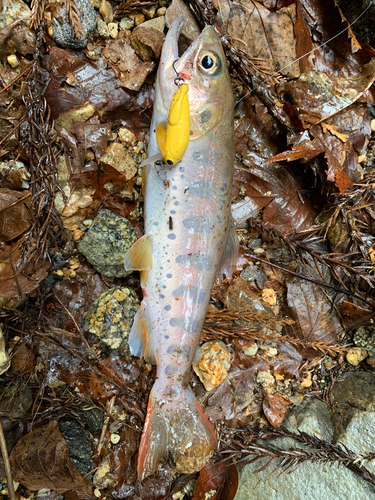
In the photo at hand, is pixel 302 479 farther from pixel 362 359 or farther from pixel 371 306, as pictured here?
pixel 371 306

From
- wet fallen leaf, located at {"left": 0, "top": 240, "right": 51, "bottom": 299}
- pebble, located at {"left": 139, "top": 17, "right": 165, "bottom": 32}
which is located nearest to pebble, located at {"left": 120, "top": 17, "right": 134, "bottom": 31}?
pebble, located at {"left": 139, "top": 17, "right": 165, "bottom": 32}

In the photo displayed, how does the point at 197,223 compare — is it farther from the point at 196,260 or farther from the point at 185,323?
the point at 185,323

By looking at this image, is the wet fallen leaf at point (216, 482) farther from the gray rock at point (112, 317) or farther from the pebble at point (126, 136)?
the pebble at point (126, 136)

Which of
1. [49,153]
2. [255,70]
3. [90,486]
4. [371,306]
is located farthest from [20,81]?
[371,306]

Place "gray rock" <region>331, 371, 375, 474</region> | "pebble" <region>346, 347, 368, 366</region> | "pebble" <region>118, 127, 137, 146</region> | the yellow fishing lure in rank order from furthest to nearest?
"pebble" <region>346, 347, 368, 366</region> < "pebble" <region>118, 127, 137, 146</region> < "gray rock" <region>331, 371, 375, 474</region> < the yellow fishing lure

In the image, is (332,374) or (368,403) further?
(332,374)

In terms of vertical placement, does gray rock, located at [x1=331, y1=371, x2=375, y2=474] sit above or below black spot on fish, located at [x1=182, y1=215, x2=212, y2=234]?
below

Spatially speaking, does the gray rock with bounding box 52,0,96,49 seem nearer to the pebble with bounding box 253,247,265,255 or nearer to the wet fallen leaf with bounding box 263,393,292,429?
the pebble with bounding box 253,247,265,255

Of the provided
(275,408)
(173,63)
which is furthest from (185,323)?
(173,63)
